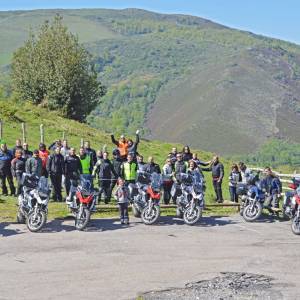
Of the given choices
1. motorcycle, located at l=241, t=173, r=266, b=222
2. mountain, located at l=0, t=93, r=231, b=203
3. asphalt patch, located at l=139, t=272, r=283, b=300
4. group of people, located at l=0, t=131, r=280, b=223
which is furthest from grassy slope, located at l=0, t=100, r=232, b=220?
asphalt patch, located at l=139, t=272, r=283, b=300

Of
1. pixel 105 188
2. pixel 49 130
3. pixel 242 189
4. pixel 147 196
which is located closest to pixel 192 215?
pixel 147 196

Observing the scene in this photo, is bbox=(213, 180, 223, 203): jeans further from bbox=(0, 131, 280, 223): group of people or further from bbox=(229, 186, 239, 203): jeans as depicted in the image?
bbox=(0, 131, 280, 223): group of people

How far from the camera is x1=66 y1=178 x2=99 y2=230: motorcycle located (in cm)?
1819

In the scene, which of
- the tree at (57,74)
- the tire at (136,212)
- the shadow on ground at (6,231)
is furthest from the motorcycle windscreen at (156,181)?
the tree at (57,74)

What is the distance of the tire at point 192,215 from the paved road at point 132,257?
0.82 feet

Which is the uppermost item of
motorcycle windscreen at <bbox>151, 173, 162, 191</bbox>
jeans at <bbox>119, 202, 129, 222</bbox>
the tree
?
the tree

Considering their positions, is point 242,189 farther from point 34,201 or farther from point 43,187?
point 34,201

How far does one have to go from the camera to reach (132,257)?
1546 cm

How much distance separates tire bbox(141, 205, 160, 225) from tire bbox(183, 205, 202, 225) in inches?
36.4

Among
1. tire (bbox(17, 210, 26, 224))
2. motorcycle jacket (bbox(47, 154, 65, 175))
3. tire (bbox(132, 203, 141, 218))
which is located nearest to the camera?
tire (bbox(17, 210, 26, 224))

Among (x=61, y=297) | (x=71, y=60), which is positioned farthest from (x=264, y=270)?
(x=71, y=60)

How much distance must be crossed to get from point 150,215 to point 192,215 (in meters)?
1.27

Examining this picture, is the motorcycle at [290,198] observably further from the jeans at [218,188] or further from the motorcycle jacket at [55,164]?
the motorcycle jacket at [55,164]

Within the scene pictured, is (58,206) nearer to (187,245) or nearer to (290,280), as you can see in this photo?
(187,245)
